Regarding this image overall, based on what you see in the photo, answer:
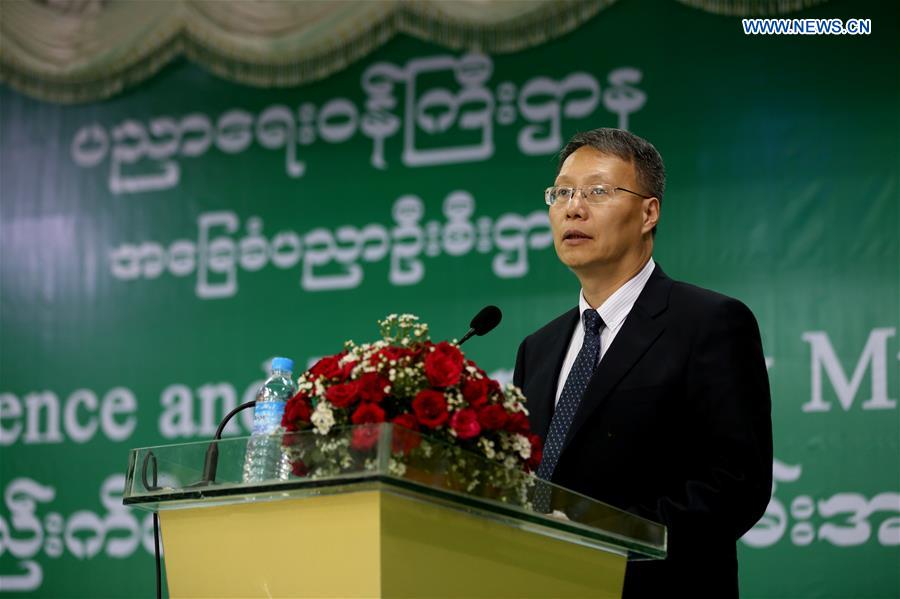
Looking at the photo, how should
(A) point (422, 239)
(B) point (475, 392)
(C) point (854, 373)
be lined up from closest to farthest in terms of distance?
(B) point (475, 392) < (C) point (854, 373) < (A) point (422, 239)

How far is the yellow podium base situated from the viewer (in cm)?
137

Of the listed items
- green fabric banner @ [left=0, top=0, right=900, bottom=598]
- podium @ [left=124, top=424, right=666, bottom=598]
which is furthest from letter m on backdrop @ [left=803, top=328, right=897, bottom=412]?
podium @ [left=124, top=424, right=666, bottom=598]

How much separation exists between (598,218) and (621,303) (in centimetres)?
17

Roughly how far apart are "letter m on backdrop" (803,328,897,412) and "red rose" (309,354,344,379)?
2959mm

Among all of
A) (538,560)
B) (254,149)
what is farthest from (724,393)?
(254,149)

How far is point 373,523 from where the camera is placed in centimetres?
136

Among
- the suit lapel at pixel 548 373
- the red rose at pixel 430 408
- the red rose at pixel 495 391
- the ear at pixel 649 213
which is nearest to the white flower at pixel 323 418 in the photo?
the red rose at pixel 430 408

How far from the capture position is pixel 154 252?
17.3ft

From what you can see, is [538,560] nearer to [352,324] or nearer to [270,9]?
[352,324]

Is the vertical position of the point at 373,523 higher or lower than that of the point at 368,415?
lower

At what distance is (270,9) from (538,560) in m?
4.11

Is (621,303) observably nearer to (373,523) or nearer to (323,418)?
(323,418)

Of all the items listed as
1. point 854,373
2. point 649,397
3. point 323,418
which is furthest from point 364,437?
point 854,373

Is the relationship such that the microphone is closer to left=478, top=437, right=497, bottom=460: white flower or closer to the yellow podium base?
left=478, top=437, right=497, bottom=460: white flower
